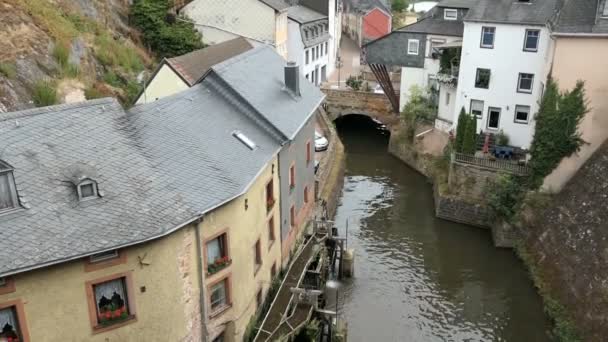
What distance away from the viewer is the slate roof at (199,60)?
29.7 metres

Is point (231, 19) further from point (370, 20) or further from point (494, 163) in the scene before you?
point (370, 20)

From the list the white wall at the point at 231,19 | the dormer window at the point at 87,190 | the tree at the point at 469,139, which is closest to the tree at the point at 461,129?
the tree at the point at 469,139

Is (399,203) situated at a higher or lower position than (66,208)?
lower

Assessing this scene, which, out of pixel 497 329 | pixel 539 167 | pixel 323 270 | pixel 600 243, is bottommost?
pixel 497 329

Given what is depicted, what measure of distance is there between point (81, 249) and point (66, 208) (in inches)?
52.1

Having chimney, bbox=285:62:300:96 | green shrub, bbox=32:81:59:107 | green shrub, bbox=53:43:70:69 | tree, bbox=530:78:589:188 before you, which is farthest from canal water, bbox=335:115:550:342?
green shrub, bbox=53:43:70:69

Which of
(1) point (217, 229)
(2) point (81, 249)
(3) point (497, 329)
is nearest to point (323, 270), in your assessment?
(3) point (497, 329)

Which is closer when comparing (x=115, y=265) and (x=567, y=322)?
(x=115, y=265)

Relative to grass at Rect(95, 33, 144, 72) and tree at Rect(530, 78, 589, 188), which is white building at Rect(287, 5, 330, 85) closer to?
grass at Rect(95, 33, 144, 72)

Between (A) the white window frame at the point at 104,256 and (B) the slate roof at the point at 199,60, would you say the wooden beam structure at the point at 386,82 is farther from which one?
(A) the white window frame at the point at 104,256

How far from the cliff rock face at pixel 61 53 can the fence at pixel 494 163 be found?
22.7 m

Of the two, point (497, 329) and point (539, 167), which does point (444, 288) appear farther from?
point (539, 167)

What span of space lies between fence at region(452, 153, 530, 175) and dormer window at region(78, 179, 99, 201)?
87.6 feet

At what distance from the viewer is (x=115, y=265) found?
52.5 ft
